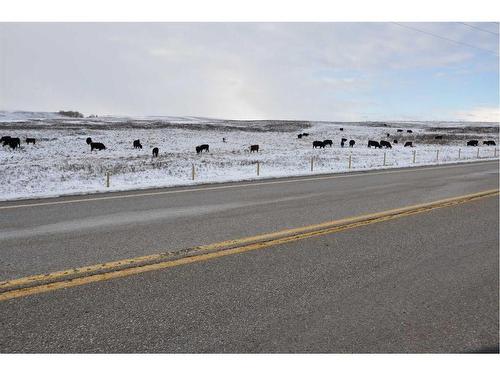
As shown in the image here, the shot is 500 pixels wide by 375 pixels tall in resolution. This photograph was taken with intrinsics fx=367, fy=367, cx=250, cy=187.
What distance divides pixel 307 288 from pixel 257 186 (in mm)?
8201

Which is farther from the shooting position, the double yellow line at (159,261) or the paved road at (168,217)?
the paved road at (168,217)

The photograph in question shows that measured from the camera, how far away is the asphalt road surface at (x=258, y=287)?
314 cm

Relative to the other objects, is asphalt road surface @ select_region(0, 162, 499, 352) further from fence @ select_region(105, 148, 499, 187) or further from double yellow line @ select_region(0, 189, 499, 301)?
fence @ select_region(105, 148, 499, 187)

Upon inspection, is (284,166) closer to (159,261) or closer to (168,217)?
(168,217)

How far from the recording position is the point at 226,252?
514 centimetres

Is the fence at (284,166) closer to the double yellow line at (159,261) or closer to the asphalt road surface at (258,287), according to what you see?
the asphalt road surface at (258,287)

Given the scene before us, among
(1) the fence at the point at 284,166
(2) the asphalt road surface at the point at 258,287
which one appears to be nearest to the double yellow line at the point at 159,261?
(2) the asphalt road surface at the point at 258,287

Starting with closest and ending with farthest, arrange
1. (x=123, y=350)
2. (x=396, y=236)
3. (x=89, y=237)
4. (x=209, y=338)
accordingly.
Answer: (x=123, y=350) < (x=209, y=338) < (x=89, y=237) < (x=396, y=236)

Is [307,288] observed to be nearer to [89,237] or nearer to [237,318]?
[237,318]

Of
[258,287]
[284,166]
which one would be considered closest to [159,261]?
[258,287]

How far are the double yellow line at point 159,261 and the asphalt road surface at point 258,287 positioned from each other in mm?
174

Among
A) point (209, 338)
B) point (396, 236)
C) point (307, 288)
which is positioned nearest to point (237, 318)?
point (209, 338)

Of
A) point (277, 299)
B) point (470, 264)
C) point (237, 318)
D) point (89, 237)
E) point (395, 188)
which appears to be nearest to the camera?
point (237, 318)

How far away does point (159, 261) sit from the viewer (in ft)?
15.5
